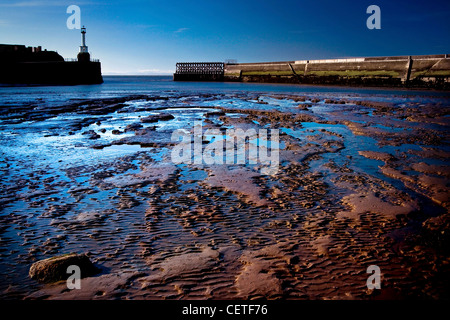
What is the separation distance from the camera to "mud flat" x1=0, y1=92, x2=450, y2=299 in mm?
2301

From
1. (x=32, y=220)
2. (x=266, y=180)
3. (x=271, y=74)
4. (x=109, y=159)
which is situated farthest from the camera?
(x=271, y=74)

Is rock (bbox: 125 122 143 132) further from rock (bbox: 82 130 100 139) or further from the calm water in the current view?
the calm water

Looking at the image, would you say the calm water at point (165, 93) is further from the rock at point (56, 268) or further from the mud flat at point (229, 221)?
the rock at point (56, 268)

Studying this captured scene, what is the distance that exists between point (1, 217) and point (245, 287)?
2.99m

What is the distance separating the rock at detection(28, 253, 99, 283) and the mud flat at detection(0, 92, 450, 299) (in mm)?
61

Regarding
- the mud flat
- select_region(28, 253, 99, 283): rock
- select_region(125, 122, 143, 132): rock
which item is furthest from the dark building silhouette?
select_region(28, 253, 99, 283): rock

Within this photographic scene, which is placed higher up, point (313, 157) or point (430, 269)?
point (313, 157)

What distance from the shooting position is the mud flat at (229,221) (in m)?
2.30

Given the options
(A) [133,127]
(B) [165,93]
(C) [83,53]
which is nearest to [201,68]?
(C) [83,53]

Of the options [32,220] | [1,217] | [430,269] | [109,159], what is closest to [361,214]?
[430,269]

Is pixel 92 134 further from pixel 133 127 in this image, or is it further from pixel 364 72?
pixel 364 72
